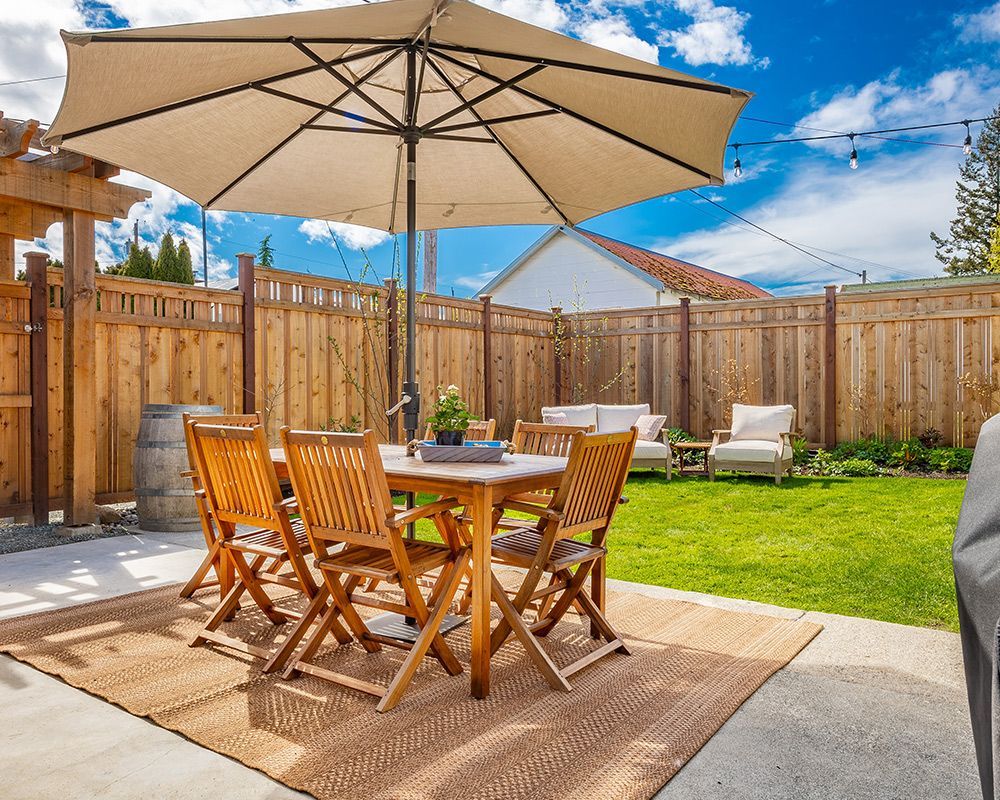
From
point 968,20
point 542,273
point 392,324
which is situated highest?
point 968,20

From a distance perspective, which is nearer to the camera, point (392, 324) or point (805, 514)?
point (805, 514)

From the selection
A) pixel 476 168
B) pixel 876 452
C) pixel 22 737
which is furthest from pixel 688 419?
pixel 22 737

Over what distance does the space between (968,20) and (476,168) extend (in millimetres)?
15193

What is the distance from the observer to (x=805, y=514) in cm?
555

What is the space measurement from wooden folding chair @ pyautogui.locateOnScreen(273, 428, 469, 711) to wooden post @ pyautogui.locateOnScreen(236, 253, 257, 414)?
3763 millimetres

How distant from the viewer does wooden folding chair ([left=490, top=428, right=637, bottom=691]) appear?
2523mm

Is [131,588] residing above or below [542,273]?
below

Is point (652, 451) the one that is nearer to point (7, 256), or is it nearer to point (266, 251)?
point (7, 256)

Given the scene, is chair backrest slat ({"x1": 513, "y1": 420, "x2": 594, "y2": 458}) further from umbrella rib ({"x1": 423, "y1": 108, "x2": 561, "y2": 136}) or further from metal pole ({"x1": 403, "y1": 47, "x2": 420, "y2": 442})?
umbrella rib ({"x1": 423, "y1": 108, "x2": 561, "y2": 136})

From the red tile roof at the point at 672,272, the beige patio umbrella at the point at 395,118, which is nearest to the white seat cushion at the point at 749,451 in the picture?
the beige patio umbrella at the point at 395,118

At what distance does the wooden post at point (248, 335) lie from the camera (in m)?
6.13

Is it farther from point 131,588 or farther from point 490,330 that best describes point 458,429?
point 490,330

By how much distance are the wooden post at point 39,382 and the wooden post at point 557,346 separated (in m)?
6.36

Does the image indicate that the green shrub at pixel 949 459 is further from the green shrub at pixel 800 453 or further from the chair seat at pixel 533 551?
the chair seat at pixel 533 551
